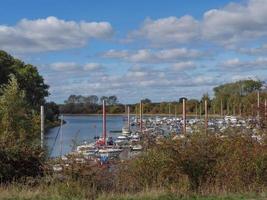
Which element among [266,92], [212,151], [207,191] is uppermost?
[266,92]

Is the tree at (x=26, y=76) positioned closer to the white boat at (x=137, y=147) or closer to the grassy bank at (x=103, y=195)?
the white boat at (x=137, y=147)

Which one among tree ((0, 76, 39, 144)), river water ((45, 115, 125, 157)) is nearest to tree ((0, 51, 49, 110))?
river water ((45, 115, 125, 157))

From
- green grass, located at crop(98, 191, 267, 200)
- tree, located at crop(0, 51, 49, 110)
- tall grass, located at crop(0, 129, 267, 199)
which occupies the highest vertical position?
tree, located at crop(0, 51, 49, 110)

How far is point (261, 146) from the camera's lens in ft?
54.4

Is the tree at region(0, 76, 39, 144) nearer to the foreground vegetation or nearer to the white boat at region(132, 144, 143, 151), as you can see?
the foreground vegetation

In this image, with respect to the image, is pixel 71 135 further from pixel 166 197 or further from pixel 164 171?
pixel 166 197

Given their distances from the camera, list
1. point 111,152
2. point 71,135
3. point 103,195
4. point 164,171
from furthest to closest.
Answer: point 71,135
point 111,152
point 164,171
point 103,195

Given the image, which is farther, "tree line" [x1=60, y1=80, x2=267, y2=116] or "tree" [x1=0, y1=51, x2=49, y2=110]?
"tree" [x1=0, y1=51, x2=49, y2=110]

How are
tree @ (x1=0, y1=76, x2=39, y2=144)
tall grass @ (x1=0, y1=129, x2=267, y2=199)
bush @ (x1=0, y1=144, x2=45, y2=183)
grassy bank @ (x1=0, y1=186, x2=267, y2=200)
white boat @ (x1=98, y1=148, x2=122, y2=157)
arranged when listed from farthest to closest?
tree @ (x1=0, y1=76, x2=39, y2=144), white boat @ (x1=98, y1=148, x2=122, y2=157), bush @ (x1=0, y1=144, x2=45, y2=183), tall grass @ (x1=0, y1=129, x2=267, y2=199), grassy bank @ (x1=0, y1=186, x2=267, y2=200)

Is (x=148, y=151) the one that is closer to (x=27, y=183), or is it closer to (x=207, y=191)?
(x=207, y=191)

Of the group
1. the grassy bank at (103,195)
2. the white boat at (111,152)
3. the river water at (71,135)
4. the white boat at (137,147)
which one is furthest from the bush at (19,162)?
the white boat at (111,152)

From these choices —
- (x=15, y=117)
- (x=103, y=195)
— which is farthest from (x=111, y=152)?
(x=103, y=195)

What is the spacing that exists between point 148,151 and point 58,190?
2822 mm

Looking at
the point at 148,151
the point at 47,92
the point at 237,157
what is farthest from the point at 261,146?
the point at 47,92
